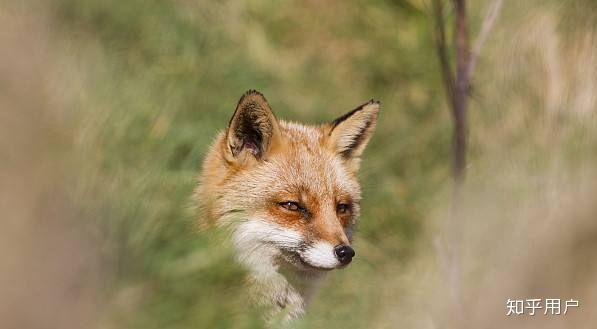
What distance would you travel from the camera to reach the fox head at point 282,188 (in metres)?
3.34

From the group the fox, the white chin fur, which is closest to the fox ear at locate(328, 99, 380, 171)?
the fox

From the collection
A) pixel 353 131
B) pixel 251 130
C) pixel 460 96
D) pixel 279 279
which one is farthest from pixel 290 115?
pixel 460 96

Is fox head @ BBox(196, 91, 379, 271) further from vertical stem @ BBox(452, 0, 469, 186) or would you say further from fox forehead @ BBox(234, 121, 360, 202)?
vertical stem @ BBox(452, 0, 469, 186)

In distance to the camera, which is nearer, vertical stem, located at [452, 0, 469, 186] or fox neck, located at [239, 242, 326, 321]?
vertical stem, located at [452, 0, 469, 186]

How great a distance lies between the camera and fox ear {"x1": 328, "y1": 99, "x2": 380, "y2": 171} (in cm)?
381

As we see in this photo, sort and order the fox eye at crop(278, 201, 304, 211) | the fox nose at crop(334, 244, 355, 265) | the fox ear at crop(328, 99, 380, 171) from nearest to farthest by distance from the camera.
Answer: the fox nose at crop(334, 244, 355, 265) < the fox eye at crop(278, 201, 304, 211) < the fox ear at crop(328, 99, 380, 171)

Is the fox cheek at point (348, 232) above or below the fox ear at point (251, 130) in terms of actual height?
below

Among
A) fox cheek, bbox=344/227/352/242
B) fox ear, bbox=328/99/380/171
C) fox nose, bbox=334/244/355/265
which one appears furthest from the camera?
→ fox ear, bbox=328/99/380/171

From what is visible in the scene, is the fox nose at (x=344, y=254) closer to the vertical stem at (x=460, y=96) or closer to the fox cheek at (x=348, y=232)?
the fox cheek at (x=348, y=232)

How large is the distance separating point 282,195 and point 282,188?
32 mm

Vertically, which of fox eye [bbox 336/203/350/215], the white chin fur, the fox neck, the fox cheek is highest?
fox eye [bbox 336/203/350/215]

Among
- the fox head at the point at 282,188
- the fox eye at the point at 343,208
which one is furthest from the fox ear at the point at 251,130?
the fox eye at the point at 343,208

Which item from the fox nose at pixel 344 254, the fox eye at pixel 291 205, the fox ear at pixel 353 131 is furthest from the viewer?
the fox ear at pixel 353 131

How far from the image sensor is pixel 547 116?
3.98m
